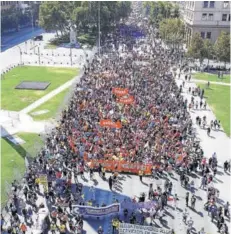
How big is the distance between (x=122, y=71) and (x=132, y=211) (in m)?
37.6

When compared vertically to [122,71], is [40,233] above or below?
below

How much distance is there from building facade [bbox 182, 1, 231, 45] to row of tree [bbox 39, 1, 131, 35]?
2670 centimetres

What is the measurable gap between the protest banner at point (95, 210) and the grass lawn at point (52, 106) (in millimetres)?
21087

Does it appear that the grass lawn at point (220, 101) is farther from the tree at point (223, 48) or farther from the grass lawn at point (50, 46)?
the grass lawn at point (50, 46)

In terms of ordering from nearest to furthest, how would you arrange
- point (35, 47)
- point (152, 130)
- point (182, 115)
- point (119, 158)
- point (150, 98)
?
point (119, 158) < point (152, 130) < point (182, 115) < point (150, 98) < point (35, 47)

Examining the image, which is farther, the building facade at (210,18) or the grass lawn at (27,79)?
the building facade at (210,18)

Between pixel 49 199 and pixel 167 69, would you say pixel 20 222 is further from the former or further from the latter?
pixel 167 69

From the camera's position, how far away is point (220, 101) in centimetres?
5341

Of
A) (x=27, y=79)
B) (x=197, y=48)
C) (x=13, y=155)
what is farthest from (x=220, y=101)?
(x=27, y=79)

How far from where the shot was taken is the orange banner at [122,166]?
32.9 metres

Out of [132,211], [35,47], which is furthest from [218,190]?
[35,47]

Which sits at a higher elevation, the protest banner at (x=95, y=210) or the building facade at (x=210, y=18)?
the building facade at (x=210, y=18)

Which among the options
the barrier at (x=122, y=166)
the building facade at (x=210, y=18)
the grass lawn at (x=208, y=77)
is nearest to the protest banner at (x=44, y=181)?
the barrier at (x=122, y=166)

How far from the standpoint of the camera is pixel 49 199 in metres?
28.8
